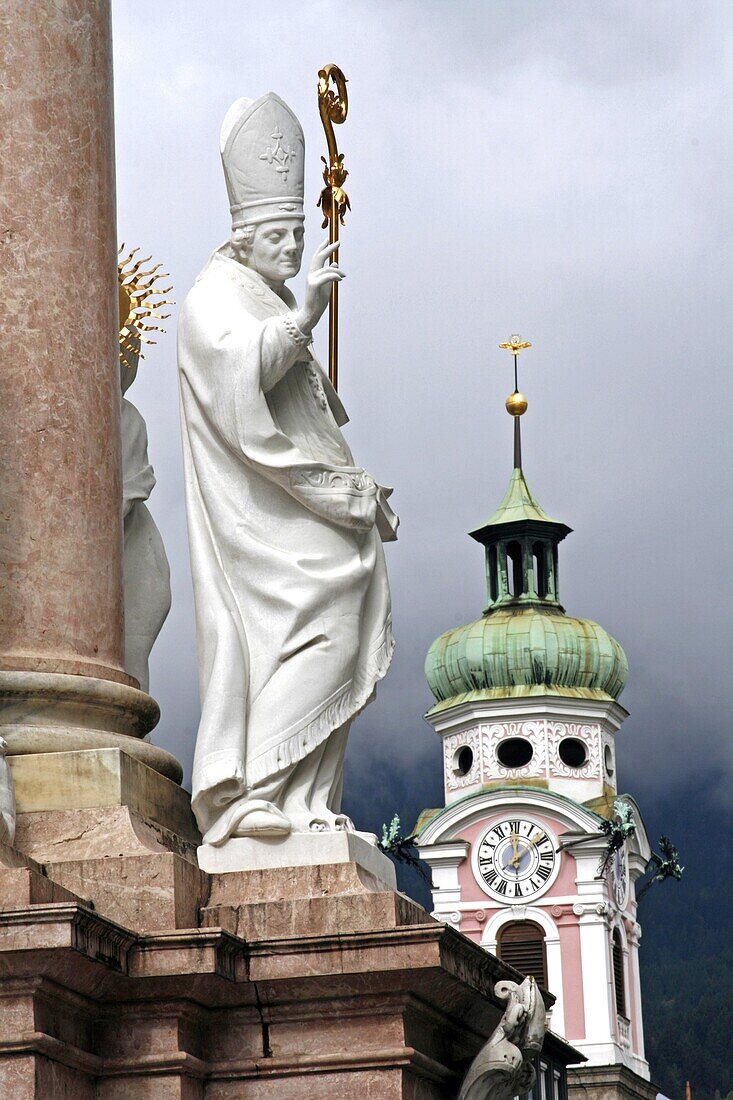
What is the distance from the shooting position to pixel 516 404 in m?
102

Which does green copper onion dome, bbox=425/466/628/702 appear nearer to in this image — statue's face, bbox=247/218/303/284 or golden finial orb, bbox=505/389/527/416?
golden finial orb, bbox=505/389/527/416

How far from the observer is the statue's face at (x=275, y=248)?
37.4 ft

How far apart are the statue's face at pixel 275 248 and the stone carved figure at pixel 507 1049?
3.19 m

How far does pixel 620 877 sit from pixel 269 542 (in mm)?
79554

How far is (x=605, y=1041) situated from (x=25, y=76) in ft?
245

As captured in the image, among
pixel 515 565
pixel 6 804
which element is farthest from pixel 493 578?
pixel 6 804

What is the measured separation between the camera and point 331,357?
12.0 metres

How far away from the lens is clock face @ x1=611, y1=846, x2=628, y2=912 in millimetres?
88250

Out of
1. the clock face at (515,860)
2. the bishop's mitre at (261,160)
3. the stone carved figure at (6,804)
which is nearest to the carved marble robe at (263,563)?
the bishop's mitre at (261,160)

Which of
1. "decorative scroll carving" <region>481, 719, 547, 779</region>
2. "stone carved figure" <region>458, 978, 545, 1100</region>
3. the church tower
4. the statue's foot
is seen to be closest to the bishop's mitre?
the statue's foot

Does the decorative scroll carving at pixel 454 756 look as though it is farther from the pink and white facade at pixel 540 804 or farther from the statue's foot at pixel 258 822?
the statue's foot at pixel 258 822

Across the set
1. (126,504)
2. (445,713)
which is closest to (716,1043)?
(445,713)

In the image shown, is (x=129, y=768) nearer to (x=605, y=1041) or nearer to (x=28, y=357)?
(x=28, y=357)

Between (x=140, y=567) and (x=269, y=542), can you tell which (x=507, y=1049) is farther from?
(x=140, y=567)
